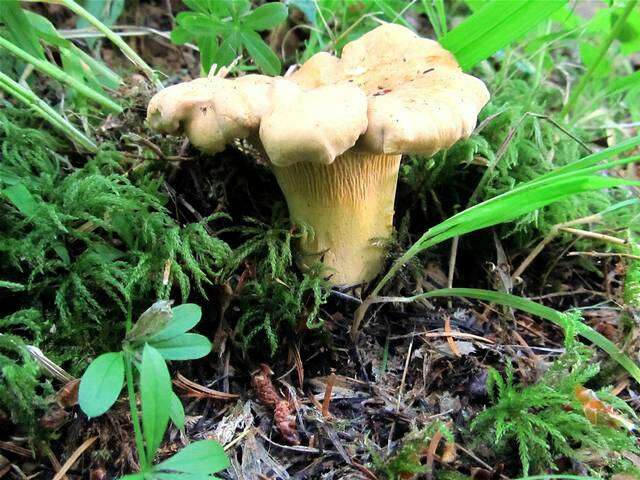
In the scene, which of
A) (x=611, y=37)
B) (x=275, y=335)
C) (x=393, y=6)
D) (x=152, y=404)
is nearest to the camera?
(x=152, y=404)

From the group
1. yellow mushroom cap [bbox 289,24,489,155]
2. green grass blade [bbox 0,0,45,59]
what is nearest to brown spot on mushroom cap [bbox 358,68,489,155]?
yellow mushroom cap [bbox 289,24,489,155]

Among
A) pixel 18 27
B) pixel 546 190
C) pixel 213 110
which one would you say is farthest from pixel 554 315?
pixel 18 27

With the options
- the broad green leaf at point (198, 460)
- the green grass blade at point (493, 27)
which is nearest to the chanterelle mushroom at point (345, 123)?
the green grass blade at point (493, 27)

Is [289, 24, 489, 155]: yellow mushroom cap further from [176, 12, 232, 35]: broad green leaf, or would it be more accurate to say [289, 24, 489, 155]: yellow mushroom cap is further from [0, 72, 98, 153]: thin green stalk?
[0, 72, 98, 153]: thin green stalk

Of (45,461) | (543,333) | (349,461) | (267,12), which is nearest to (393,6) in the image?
(267,12)

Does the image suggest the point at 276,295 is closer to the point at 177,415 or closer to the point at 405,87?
the point at 177,415

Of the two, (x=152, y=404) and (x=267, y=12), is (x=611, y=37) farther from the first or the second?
(x=152, y=404)

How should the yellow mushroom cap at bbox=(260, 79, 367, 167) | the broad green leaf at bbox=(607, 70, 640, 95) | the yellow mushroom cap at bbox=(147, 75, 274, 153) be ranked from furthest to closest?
the broad green leaf at bbox=(607, 70, 640, 95), the yellow mushroom cap at bbox=(147, 75, 274, 153), the yellow mushroom cap at bbox=(260, 79, 367, 167)
